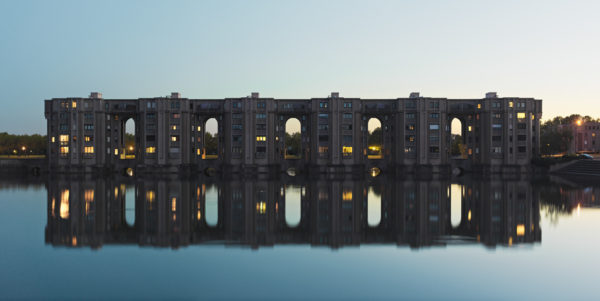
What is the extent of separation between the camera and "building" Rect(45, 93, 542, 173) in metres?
122

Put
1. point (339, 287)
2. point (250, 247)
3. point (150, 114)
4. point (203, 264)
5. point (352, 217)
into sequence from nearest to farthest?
point (339, 287) → point (203, 264) → point (250, 247) → point (352, 217) → point (150, 114)

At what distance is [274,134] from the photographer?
126m

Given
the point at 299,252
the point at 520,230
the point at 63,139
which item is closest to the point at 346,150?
the point at 63,139

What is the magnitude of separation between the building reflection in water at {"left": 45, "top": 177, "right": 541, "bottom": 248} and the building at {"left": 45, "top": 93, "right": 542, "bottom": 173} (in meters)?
62.8

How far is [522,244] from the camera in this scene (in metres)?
30.7

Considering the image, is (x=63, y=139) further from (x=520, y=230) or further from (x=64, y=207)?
(x=520, y=230)

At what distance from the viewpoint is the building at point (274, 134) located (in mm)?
121750

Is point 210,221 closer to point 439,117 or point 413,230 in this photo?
point 413,230

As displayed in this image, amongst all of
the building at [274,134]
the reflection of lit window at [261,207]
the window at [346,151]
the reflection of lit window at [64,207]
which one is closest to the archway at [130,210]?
the reflection of lit window at [64,207]

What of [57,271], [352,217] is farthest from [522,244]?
[57,271]

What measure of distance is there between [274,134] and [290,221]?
285ft

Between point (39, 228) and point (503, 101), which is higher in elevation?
point (503, 101)

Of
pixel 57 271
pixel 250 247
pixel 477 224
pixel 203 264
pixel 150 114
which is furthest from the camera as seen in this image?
pixel 150 114

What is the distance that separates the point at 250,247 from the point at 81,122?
374 ft
